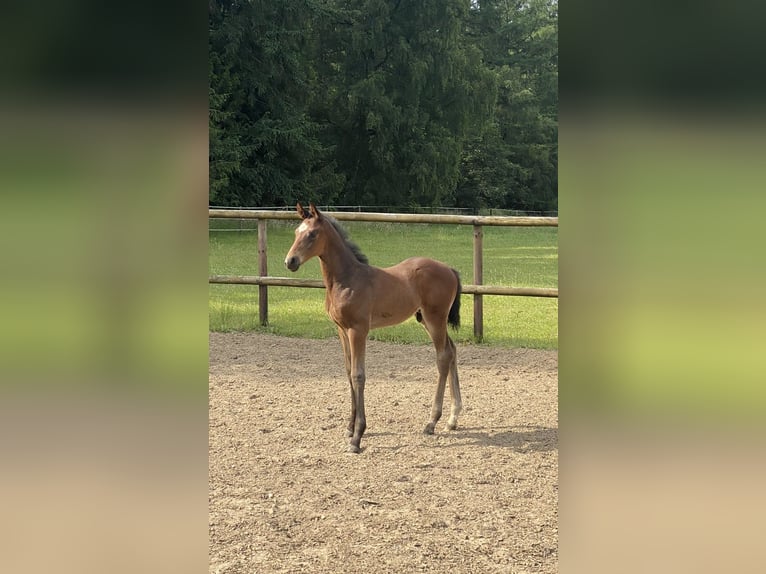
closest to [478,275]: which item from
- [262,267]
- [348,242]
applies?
[262,267]

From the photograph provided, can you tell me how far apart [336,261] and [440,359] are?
101cm

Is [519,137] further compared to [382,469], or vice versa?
[519,137]

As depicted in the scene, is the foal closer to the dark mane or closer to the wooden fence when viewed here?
the dark mane

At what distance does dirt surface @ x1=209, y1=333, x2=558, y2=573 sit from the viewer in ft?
11.0

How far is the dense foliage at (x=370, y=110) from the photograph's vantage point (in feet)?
92.0

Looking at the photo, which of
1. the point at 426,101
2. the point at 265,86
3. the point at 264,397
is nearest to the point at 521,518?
the point at 264,397

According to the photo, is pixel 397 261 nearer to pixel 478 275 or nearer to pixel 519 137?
pixel 478 275

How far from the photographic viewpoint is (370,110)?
30.9 meters

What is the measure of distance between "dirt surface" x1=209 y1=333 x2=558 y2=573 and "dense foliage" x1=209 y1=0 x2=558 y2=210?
763 inches
